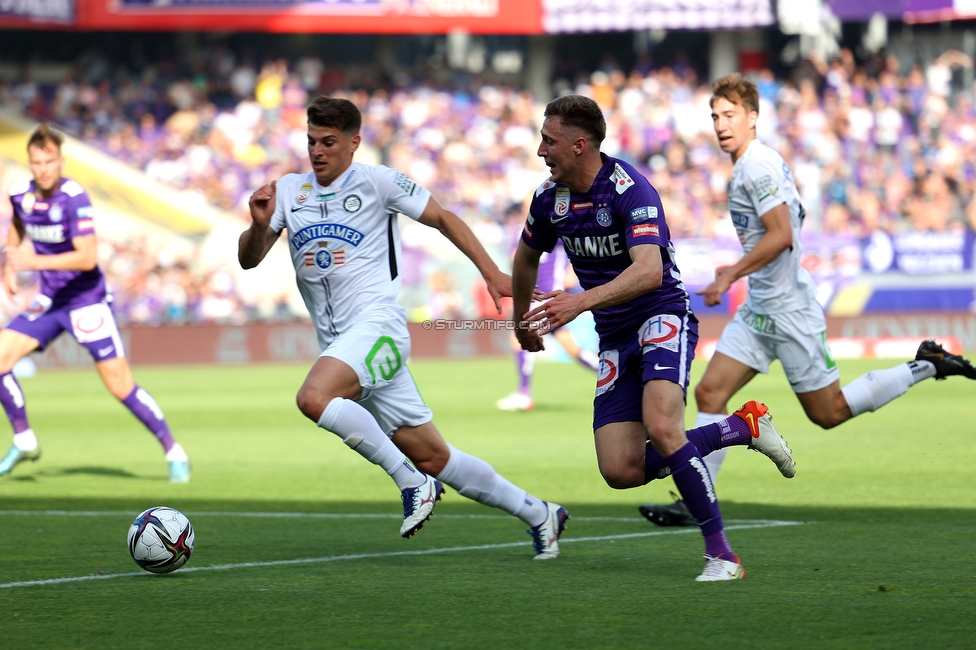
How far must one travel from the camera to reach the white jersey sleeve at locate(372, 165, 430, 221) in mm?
6727

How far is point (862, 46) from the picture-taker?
32375mm

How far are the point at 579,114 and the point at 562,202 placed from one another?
410 mm

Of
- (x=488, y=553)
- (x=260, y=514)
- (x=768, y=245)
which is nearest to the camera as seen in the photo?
(x=488, y=553)

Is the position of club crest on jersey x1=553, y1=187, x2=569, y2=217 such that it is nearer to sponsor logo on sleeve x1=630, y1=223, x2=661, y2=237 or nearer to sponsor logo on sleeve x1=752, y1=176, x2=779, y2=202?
sponsor logo on sleeve x1=630, y1=223, x2=661, y2=237

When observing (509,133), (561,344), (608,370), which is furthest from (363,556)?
(509,133)

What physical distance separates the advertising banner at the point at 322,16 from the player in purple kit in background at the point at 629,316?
25321 mm

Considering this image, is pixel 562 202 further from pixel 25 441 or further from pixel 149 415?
pixel 25 441

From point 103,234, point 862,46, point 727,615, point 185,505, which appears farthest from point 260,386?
point 862,46

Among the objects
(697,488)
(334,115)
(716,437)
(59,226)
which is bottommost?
(697,488)

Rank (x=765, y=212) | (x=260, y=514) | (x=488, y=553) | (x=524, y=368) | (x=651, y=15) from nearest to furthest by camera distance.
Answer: (x=488, y=553), (x=765, y=212), (x=260, y=514), (x=524, y=368), (x=651, y=15)

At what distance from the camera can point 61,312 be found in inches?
391

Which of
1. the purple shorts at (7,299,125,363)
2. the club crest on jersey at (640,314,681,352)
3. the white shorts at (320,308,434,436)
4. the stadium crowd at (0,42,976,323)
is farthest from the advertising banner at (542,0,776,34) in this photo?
the club crest on jersey at (640,314,681,352)

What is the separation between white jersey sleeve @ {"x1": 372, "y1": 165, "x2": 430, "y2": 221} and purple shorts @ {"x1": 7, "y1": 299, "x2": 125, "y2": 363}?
12.7 feet

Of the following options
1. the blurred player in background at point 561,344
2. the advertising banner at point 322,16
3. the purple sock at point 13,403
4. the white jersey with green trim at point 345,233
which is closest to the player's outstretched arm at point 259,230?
the white jersey with green trim at point 345,233
